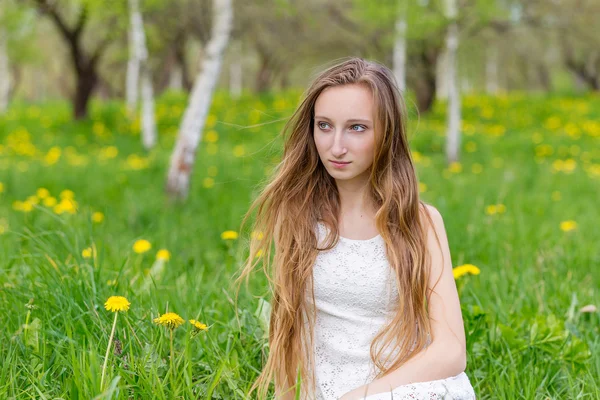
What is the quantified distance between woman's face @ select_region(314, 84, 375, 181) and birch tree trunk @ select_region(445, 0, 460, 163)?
678 centimetres

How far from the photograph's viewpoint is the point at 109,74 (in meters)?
27.8

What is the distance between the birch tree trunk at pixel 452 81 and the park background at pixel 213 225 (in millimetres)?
22

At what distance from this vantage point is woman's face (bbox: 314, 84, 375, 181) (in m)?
1.77

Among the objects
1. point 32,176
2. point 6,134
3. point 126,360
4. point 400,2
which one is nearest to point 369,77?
point 126,360

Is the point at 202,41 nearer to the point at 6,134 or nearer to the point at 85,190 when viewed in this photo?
the point at 6,134

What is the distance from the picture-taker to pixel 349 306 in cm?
187

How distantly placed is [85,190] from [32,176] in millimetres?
958

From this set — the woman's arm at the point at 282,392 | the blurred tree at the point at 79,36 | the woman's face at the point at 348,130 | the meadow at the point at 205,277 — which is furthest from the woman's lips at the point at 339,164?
the blurred tree at the point at 79,36

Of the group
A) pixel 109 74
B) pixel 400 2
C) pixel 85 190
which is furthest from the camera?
pixel 109 74

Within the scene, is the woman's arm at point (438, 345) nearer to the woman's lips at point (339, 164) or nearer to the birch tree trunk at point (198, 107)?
the woman's lips at point (339, 164)

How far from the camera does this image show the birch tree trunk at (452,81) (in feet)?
27.2

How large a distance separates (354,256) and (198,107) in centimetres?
401

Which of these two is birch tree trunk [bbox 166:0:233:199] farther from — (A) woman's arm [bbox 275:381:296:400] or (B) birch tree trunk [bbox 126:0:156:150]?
(B) birch tree trunk [bbox 126:0:156:150]

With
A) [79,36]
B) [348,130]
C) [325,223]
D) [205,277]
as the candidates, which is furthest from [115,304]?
[79,36]
